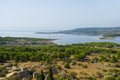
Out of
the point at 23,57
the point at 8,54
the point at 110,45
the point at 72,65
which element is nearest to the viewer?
the point at 72,65

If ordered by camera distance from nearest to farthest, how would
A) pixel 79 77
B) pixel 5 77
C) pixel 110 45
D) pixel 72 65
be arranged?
pixel 5 77, pixel 79 77, pixel 72 65, pixel 110 45

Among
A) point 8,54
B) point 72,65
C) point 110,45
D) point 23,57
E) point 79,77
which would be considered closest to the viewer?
point 79,77

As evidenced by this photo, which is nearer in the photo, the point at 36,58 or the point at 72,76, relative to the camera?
the point at 72,76

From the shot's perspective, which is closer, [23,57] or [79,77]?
[79,77]

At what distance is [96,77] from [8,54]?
38495mm

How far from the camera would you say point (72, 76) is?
49.1m

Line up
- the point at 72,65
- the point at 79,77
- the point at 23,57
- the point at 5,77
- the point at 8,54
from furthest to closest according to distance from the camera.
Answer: the point at 8,54 < the point at 23,57 < the point at 72,65 < the point at 79,77 < the point at 5,77

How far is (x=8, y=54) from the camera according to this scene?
3076 inches

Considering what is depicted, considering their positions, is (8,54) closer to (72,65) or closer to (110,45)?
(72,65)

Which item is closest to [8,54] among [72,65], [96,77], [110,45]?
[72,65]

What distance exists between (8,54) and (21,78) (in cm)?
3338

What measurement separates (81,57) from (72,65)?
474 inches

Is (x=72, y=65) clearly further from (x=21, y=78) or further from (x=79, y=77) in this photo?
(x=21, y=78)

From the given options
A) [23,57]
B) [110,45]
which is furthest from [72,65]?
[110,45]
